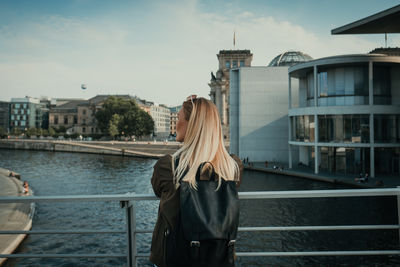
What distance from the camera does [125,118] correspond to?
9656 cm

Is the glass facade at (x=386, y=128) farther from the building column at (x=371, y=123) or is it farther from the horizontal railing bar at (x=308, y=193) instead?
the horizontal railing bar at (x=308, y=193)

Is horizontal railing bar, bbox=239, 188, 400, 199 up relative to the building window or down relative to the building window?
down

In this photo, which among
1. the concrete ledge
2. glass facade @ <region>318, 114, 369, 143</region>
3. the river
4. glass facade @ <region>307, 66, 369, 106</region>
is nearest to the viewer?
the river

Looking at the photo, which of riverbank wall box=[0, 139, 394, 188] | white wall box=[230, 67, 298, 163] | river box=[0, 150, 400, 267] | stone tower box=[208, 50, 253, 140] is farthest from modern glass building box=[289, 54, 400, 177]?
stone tower box=[208, 50, 253, 140]

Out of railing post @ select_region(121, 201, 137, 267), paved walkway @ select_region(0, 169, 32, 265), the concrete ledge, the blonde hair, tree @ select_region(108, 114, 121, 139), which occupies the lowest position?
paved walkway @ select_region(0, 169, 32, 265)

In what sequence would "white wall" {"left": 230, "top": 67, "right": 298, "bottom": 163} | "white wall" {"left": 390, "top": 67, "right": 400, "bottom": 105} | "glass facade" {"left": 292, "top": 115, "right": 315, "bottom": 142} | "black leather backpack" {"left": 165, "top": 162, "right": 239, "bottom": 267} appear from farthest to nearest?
"white wall" {"left": 230, "top": 67, "right": 298, "bottom": 163}, "glass facade" {"left": 292, "top": 115, "right": 315, "bottom": 142}, "white wall" {"left": 390, "top": 67, "right": 400, "bottom": 105}, "black leather backpack" {"left": 165, "top": 162, "right": 239, "bottom": 267}

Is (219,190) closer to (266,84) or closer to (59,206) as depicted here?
(59,206)

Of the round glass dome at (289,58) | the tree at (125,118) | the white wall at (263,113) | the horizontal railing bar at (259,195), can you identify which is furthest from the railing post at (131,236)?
the tree at (125,118)

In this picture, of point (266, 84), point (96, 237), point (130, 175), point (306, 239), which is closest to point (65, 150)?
point (130, 175)

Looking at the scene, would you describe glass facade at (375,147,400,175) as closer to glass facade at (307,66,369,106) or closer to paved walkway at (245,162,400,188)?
paved walkway at (245,162,400,188)

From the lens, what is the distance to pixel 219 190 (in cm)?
220

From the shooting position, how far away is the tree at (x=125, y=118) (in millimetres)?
95812

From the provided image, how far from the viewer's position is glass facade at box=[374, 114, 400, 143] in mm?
33688

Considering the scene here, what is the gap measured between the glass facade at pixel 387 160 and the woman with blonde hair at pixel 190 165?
3763 centimetres
